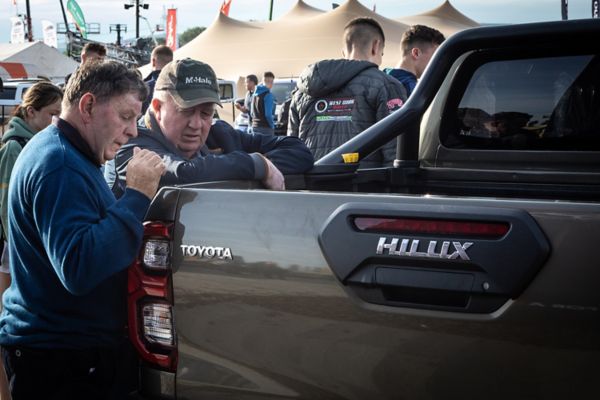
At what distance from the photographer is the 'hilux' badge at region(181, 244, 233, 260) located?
6.03 feet

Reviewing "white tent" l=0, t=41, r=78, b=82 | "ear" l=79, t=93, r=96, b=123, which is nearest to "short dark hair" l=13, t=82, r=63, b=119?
"ear" l=79, t=93, r=96, b=123

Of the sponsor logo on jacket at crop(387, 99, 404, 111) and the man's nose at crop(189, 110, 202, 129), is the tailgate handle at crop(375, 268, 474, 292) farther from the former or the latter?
the sponsor logo on jacket at crop(387, 99, 404, 111)

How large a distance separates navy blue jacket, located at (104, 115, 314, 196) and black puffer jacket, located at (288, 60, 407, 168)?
146 cm

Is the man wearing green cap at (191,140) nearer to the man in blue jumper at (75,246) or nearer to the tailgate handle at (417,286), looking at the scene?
the man in blue jumper at (75,246)

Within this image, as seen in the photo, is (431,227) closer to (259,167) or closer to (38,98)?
(259,167)

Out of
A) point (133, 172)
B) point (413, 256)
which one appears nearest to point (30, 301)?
point (133, 172)

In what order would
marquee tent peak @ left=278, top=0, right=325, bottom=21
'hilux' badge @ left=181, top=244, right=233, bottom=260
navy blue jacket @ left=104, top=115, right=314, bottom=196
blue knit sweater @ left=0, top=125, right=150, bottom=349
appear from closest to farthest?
'hilux' badge @ left=181, top=244, right=233, bottom=260 < blue knit sweater @ left=0, top=125, right=150, bottom=349 < navy blue jacket @ left=104, top=115, right=314, bottom=196 < marquee tent peak @ left=278, top=0, right=325, bottom=21

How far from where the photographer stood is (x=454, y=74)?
11.6 ft

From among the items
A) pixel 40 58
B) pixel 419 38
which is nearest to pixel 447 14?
pixel 40 58

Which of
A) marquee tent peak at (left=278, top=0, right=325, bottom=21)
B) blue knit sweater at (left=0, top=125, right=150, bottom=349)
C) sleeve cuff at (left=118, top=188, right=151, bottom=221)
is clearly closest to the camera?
blue knit sweater at (left=0, top=125, right=150, bottom=349)

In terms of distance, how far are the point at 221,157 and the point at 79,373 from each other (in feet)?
3.05

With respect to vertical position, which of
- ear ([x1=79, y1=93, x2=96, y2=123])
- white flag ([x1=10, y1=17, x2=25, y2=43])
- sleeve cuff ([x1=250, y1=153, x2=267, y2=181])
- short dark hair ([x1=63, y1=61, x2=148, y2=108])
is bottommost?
white flag ([x1=10, y1=17, x2=25, y2=43])

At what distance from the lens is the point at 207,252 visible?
6.13ft

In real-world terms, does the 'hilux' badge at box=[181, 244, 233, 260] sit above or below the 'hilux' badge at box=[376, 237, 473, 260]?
below
